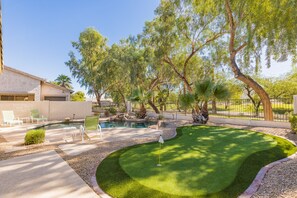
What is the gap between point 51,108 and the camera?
66.3 feet

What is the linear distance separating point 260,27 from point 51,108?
21.1 metres

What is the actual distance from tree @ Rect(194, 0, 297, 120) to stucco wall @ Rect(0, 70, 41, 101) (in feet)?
69.3

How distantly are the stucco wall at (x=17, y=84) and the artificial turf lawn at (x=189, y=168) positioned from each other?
Answer: 68.1 ft

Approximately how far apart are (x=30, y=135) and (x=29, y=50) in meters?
25.1

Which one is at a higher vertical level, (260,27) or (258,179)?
(260,27)

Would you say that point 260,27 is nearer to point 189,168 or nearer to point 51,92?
point 189,168

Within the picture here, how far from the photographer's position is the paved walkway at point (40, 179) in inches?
164

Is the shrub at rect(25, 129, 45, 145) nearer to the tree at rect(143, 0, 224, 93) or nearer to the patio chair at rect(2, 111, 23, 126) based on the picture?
the patio chair at rect(2, 111, 23, 126)

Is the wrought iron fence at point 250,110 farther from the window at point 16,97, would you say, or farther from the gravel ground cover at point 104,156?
the window at point 16,97

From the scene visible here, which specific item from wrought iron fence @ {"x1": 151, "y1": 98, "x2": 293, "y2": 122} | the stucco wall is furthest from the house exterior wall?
wrought iron fence @ {"x1": 151, "y1": 98, "x2": 293, "y2": 122}

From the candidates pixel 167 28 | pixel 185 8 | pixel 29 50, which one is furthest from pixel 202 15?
pixel 29 50

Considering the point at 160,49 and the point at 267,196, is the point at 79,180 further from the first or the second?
the point at 160,49

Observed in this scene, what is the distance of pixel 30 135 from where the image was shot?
877 centimetres

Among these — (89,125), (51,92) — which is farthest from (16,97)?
(89,125)
